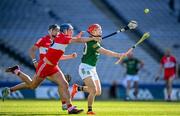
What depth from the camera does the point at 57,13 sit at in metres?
35.8

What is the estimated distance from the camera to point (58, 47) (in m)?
15.6

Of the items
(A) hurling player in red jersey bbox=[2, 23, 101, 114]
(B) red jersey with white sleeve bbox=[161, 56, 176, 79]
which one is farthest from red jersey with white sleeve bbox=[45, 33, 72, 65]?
(B) red jersey with white sleeve bbox=[161, 56, 176, 79]

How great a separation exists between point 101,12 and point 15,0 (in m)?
4.92

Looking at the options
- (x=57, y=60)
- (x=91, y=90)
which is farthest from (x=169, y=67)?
(x=57, y=60)

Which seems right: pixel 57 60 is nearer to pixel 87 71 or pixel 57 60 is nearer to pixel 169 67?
pixel 87 71

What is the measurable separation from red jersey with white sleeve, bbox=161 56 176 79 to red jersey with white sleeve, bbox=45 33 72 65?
1296cm

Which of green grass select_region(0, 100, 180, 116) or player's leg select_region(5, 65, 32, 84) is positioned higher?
player's leg select_region(5, 65, 32, 84)

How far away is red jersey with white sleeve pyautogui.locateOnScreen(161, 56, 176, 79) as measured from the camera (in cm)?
2803

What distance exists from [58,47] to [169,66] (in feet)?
43.7

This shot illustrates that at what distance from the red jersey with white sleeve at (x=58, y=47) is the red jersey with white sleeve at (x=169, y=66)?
42.5ft

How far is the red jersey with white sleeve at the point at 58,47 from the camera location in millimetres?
15445

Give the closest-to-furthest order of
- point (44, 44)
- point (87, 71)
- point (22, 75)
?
point (87, 71), point (22, 75), point (44, 44)

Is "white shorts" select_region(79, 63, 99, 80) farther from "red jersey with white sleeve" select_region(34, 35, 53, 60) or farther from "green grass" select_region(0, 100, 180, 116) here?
"red jersey with white sleeve" select_region(34, 35, 53, 60)

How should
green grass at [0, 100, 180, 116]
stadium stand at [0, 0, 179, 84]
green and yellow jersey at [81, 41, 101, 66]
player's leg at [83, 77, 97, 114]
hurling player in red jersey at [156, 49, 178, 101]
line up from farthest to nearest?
stadium stand at [0, 0, 179, 84] → hurling player in red jersey at [156, 49, 178, 101] → green and yellow jersey at [81, 41, 101, 66] → green grass at [0, 100, 180, 116] → player's leg at [83, 77, 97, 114]
